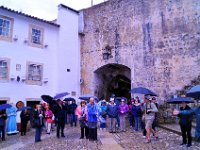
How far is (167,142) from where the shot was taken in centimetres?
850

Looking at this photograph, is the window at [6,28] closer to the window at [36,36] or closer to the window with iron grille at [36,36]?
the window at [36,36]

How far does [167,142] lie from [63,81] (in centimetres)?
1007

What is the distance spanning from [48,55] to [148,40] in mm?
6564

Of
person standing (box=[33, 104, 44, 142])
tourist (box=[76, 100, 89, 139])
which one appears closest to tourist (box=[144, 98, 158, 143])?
tourist (box=[76, 100, 89, 139])

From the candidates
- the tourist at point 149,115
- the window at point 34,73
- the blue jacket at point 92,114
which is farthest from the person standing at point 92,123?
the window at point 34,73

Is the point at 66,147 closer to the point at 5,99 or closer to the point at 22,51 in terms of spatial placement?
the point at 5,99

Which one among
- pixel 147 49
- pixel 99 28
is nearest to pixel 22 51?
pixel 99 28

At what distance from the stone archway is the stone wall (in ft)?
2.00

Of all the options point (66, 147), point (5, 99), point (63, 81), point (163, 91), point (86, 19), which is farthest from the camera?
point (86, 19)

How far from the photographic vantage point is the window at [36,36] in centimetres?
1552

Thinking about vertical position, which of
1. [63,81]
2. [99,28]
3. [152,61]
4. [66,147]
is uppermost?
[99,28]

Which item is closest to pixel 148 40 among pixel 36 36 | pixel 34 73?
pixel 36 36

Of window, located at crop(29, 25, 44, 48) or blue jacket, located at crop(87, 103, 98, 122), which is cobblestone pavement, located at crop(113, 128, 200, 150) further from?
window, located at crop(29, 25, 44, 48)

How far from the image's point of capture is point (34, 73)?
15.6 metres
